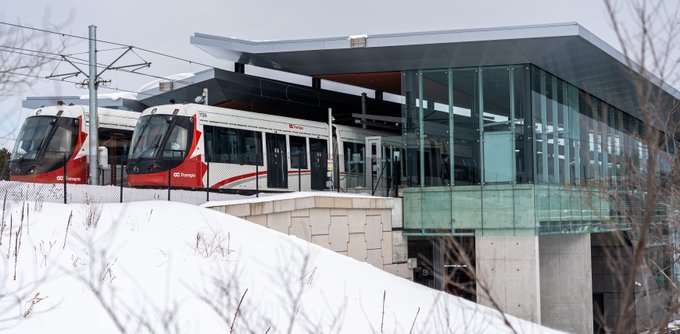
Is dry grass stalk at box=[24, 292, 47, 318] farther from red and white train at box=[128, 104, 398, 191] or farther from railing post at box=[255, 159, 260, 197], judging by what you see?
railing post at box=[255, 159, 260, 197]

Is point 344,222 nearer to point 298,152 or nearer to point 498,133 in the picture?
point 298,152

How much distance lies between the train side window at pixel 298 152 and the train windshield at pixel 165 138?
3636mm

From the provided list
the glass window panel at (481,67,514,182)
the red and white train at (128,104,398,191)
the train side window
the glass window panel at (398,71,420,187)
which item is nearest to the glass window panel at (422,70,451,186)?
the glass window panel at (398,71,420,187)

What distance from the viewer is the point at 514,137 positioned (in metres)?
21.0

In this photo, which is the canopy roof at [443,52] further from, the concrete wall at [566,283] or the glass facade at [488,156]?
the concrete wall at [566,283]

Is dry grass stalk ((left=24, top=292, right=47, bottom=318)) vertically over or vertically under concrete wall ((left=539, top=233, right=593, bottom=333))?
over

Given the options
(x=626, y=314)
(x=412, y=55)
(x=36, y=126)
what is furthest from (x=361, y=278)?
(x=36, y=126)

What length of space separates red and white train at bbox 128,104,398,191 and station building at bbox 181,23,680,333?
2.19m

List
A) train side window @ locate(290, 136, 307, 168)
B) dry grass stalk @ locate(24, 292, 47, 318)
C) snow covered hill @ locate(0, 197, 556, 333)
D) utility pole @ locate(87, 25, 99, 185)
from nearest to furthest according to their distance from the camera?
1. dry grass stalk @ locate(24, 292, 47, 318)
2. snow covered hill @ locate(0, 197, 556, 333)
3. utility pole @ locate(87, 25, 99, 185)
4. train side window @ locate(290, 136, 307, 168)

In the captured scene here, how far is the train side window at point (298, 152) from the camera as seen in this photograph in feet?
76.7

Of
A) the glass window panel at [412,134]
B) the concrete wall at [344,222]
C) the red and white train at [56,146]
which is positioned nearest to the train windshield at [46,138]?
the red and white train at [56,146]

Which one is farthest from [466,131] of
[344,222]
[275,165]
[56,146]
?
[56,146]

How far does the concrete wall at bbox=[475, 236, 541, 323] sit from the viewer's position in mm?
19906

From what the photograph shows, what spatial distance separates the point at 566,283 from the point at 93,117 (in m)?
16.2
